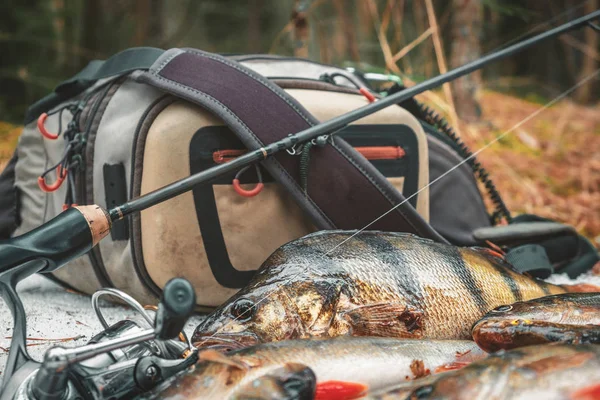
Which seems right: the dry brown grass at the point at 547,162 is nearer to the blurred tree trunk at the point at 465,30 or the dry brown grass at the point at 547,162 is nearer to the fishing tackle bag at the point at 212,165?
the blurred tree trunk at the point at 465,30

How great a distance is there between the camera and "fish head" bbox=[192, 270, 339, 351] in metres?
1.38

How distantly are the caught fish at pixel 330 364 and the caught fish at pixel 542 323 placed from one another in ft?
0.23

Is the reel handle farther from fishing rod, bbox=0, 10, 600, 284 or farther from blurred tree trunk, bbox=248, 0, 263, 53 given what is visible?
blurred tree trunk, bbox=248, 0, 263, 53

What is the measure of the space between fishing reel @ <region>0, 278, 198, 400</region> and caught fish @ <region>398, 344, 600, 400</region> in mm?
407

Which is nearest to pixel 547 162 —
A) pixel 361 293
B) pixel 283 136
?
pixel 283 136

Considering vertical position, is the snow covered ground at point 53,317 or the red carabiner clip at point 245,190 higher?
the red carabiner clip at point 245,190

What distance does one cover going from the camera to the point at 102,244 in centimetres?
196

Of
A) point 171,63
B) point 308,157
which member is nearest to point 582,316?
point 308,157

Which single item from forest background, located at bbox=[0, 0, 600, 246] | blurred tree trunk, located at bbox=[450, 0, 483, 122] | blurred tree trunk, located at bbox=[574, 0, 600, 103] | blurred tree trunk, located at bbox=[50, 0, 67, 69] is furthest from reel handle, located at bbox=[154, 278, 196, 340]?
blurred tree trunk, located at bbox=[574, 0, 600, 103]

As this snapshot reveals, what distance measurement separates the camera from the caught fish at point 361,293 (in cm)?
141

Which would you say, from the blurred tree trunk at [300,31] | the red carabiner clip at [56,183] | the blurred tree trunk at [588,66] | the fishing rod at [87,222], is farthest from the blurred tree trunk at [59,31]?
the blurred tree trunk at [588,66]

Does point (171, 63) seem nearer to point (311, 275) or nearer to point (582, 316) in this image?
point (311, 275)

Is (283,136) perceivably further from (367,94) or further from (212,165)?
(367,94)

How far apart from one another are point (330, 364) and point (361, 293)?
14.0 inches
